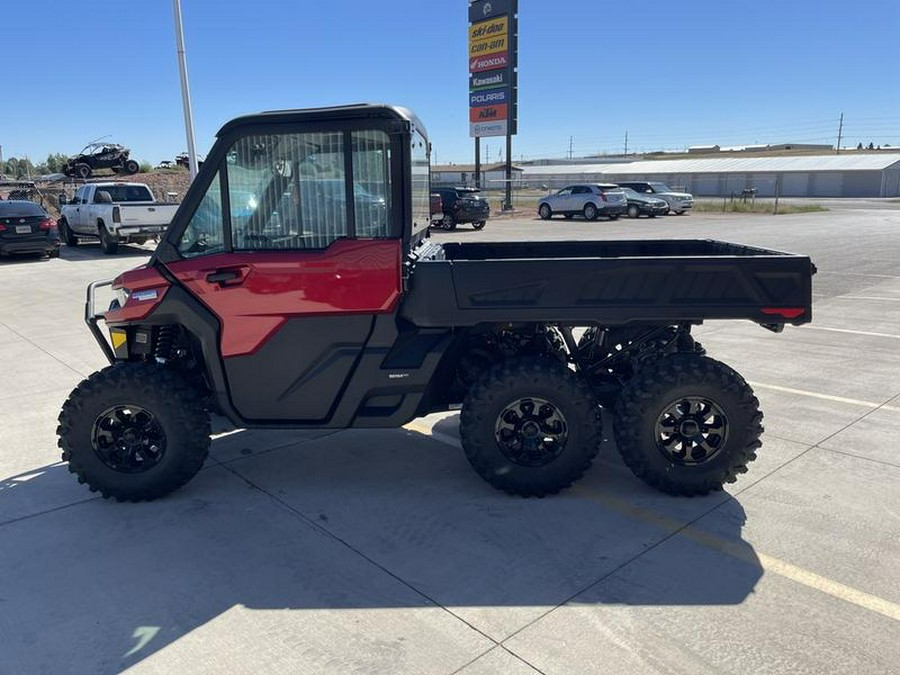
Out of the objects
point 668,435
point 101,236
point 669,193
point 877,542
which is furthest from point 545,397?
point 669,193

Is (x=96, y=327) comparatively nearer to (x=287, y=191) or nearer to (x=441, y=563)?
(x=287, y=191)

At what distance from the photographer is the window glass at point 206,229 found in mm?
3975

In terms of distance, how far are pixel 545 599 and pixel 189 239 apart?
2.85 m

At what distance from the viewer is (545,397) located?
13.3 ft

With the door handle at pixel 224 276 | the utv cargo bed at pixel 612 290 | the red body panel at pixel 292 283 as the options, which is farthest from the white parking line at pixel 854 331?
the door handle at pixel 224 276

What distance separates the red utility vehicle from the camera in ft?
12.9

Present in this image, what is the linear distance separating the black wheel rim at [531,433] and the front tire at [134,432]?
73.4 inches

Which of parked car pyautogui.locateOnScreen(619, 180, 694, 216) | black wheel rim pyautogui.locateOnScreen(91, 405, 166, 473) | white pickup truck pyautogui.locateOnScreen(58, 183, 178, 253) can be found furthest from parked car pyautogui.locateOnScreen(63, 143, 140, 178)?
black wheel rim pyautogui.locateOnScreen(91, 405, 166, 473)

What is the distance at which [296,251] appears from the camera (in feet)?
13.2

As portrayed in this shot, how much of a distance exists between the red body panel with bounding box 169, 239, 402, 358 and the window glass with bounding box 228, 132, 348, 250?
4.0 inches

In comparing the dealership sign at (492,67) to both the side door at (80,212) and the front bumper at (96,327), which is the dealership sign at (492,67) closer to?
the side door at (80,212)

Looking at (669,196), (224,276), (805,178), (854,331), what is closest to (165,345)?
(224,276)

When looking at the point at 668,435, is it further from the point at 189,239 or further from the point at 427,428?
the point at 189,239

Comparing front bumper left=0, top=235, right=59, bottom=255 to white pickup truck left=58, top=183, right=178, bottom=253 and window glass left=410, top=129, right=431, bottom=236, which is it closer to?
white pickup truck left=58, top=183, right=178, bottom=253
